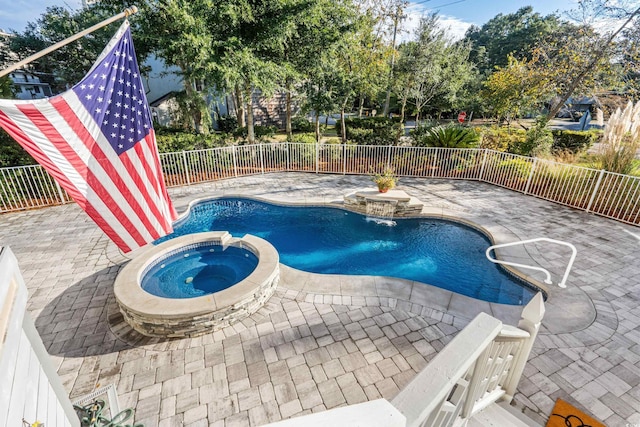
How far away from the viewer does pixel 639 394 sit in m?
3.37

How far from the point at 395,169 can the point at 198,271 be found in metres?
9.00

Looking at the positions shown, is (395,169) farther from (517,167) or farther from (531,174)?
(531,174)

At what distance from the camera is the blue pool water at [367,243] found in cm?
613

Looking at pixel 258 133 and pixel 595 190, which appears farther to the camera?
pixel 258 133

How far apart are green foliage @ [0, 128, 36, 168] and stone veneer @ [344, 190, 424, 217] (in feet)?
33.9

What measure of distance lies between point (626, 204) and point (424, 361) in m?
8.88

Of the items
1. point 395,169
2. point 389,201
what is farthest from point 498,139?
point 389,201

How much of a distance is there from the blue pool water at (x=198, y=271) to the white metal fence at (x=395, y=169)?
5.54 m

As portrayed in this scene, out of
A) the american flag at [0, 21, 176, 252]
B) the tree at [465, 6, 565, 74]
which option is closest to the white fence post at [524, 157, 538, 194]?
the american flag at [0, 21, 176, 252]

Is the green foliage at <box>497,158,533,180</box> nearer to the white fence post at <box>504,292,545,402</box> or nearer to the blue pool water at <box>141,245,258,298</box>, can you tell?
the white fence post at <box>504,292,545,402</box>

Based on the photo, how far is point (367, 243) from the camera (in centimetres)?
764

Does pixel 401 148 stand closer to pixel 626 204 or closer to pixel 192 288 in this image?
pixel 626 204

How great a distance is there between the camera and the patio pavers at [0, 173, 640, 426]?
10.8 feet

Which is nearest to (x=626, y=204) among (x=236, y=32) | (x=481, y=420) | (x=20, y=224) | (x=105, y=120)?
(x=481, y=420)
